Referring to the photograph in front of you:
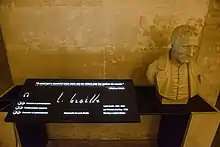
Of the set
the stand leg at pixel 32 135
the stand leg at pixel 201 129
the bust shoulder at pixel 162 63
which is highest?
the bust shoulder at pixel 162 63

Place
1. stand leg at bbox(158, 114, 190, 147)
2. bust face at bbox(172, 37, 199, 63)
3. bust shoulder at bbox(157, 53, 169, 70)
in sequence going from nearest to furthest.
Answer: bust face at bbox(172, 37, 199, 63) → bust shoulder at bbox(157, 53, 169, 70) → stand leg at bbox(158, 114, 190, 147)

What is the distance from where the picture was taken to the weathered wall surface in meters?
1.32

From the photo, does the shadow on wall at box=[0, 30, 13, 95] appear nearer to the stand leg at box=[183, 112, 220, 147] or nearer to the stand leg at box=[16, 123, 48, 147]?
the stand leg at box=[16, 123, 48, 147]

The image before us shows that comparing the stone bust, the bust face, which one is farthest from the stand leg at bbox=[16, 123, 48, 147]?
the bust face

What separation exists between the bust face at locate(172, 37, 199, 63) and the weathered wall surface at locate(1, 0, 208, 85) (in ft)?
0.86

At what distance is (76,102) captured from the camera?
49.8 inches

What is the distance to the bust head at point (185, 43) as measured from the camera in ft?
3.61

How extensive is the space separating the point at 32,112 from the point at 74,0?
23.5 inches

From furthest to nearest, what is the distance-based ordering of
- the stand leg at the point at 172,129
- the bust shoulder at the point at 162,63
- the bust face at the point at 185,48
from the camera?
the stand leg at the point at 172,129, the bust shoulder at the point at 162,63, the bust face at the point at 185,48

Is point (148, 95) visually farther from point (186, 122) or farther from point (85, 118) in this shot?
point (85, 118)

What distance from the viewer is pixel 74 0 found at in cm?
130

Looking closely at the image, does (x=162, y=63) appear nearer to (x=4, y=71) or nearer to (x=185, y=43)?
(x=185, y=43)
